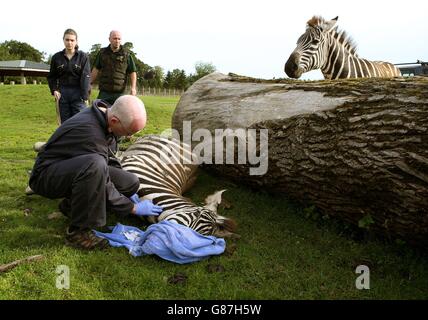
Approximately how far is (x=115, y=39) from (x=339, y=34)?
4.39 m

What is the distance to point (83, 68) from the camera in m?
6.65

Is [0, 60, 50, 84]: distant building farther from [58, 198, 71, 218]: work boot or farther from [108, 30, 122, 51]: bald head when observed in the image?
[58, 198, 71, 218]: work boot

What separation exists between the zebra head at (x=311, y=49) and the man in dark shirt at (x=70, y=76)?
3674 mm

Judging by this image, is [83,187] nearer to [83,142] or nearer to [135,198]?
[83,142]

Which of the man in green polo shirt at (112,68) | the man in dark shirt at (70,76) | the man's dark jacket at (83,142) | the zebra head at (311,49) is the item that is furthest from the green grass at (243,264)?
the zebra head at (311,49)

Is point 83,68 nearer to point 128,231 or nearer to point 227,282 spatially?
point 128,231

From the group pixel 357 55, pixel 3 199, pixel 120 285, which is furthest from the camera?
pixel 357 55

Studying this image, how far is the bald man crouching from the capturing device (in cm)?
362

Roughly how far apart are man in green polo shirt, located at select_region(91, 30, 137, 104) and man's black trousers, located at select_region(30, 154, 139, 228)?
3.66 metres

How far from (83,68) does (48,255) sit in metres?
3.99

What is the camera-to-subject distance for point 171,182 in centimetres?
485

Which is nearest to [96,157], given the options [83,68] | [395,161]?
[395,161]

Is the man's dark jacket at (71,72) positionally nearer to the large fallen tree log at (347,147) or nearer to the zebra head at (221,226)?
the large fallen tree log at (347,147)

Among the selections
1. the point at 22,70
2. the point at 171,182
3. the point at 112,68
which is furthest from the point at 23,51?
the point at 171,182
